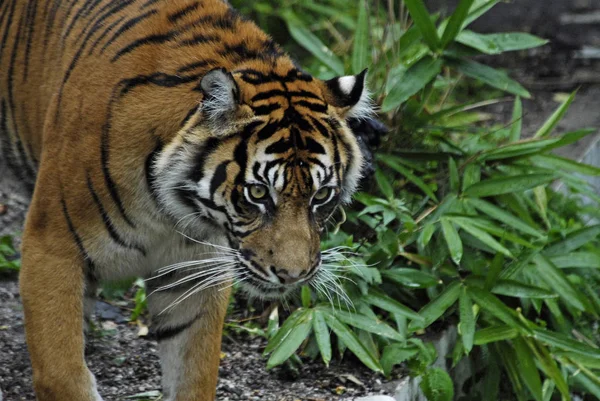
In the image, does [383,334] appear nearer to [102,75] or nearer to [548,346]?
[548,346]

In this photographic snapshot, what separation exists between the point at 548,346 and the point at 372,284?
0.74 metres

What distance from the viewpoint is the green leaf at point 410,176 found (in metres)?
4.16

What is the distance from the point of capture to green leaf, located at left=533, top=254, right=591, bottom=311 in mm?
4012

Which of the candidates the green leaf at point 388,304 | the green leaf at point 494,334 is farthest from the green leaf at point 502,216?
the green leaf at point 388,304

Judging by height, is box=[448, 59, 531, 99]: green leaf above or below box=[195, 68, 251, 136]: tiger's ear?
above

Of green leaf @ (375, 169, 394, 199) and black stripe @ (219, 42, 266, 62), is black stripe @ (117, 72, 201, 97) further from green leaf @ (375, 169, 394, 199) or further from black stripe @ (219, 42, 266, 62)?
green leaf @ (375, 169, 394, 199)

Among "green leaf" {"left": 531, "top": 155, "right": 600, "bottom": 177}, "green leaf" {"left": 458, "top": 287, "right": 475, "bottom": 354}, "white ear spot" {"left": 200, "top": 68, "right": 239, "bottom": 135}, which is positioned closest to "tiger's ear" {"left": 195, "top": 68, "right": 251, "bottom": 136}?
"white ear spot" {"left": 200, "top": 68, "right": 239, "bottom": 135}

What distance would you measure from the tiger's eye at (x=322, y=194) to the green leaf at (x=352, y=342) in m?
0.91

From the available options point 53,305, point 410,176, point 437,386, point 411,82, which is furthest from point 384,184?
point 53,305

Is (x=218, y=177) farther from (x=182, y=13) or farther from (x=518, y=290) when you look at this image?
(x=518, y=290)

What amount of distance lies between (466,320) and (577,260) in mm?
736

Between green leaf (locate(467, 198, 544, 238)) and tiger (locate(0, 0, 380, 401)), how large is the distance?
1.08m

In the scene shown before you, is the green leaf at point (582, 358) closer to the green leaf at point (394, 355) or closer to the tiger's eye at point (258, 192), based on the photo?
the green leaf at point (394, 355)

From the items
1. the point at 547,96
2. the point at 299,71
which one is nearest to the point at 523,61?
the point at 547,96
